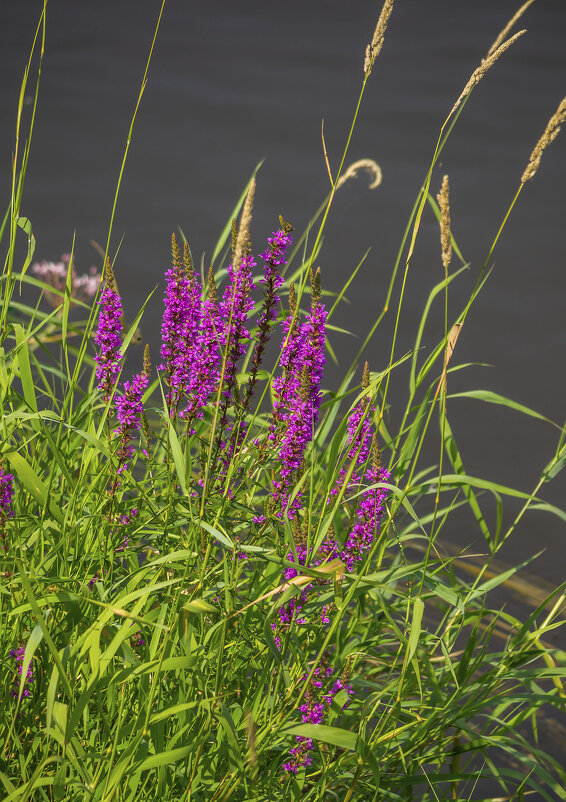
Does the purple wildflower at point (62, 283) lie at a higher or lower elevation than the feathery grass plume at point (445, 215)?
lower

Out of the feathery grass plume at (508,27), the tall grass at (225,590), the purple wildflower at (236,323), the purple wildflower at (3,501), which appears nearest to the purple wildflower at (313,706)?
the tall grass at (225,590)

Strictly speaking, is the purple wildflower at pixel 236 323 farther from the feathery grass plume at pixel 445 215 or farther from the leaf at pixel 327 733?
the leaf at pixel 327 733

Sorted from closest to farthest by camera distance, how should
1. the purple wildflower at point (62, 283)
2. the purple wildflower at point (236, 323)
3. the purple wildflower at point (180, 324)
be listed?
the purple wildflower at point (236, 323) → the purple wildflower at point (180, 324) → the purple wildflower at point (62, 283)

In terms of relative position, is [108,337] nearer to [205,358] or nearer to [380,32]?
[205,358]

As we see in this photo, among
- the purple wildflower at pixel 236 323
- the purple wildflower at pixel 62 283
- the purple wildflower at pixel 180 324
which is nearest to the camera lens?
the purple wildflower at pixel 236 323

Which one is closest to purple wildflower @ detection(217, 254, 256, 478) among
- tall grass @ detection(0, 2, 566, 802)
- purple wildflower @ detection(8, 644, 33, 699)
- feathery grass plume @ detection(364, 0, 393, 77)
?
tall grass @ detection(0, 2, 566, 802)

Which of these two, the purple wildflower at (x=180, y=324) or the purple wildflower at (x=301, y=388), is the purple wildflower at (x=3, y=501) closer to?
the purple wildflower at (x=180, y=324)

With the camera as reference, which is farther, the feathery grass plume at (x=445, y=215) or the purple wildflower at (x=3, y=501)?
the purple wildflower at (x=3, y=501)

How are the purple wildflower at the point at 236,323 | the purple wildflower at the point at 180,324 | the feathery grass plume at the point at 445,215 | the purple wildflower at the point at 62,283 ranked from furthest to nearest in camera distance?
the purple wildflower at the point at 62,283, the purple wildflower at the point at 180,324, the purple wildflower at the point at 236,323, the feathery grass plume at the point at 445,215

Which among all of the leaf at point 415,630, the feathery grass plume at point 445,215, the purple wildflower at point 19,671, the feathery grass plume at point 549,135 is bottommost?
the purple wildflower at point 19,671

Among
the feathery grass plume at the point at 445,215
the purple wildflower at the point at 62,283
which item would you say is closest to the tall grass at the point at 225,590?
the feathery grass plume at the point at 445,215

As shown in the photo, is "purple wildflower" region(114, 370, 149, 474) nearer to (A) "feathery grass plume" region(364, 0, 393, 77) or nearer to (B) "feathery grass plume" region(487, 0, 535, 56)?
(A) "feathery grass plume" region(364, 0, 393, 77)

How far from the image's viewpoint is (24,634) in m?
1.28

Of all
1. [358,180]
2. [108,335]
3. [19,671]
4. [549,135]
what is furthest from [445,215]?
[358,180]
